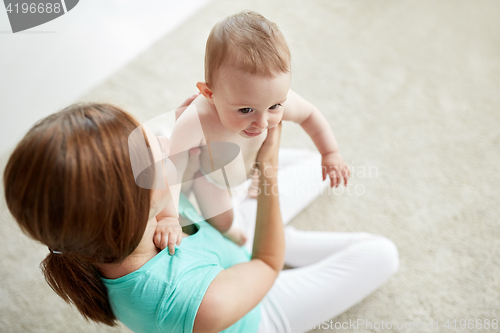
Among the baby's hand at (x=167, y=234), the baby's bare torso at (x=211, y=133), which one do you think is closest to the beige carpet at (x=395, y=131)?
the baby's bare torso at (x=211, y=133)

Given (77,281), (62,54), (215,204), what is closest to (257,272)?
(215,204)

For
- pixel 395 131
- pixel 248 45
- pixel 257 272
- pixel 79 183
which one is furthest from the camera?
pixel 395 131

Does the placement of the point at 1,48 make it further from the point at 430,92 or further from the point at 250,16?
the point at 430,92

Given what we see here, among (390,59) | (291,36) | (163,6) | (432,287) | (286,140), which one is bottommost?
(432,287)

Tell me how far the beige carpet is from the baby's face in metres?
0.27

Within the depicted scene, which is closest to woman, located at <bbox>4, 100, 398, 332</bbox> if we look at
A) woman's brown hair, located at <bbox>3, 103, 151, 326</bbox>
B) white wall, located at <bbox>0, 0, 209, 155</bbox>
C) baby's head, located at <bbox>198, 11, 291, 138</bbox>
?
woman's brown hair, located at <bbox>3, 103, 151, 326</bbox>

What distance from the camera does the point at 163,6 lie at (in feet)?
3.52

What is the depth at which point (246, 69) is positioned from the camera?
1.46 feet

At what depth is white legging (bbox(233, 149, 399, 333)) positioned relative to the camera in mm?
689

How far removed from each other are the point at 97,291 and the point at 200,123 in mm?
252

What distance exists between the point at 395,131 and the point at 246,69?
84 cm

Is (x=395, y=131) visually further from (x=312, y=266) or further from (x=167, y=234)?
(x=167, y=234)

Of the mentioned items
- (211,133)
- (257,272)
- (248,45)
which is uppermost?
(248,45)

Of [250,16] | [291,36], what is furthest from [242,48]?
[291,36]
